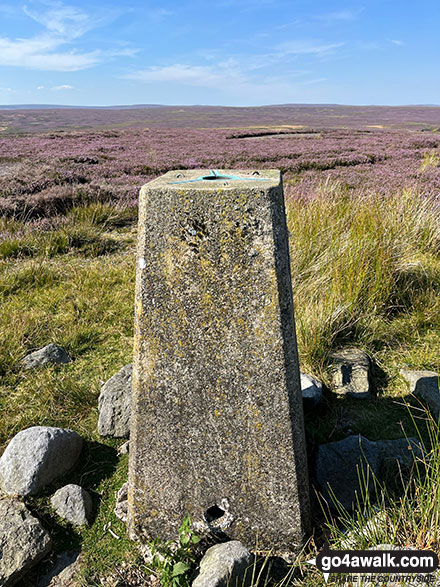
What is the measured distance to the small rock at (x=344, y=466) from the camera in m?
2.29

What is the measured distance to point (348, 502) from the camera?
2273mm

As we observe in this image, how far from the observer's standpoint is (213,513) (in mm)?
2041

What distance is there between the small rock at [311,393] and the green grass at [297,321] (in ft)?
0.25

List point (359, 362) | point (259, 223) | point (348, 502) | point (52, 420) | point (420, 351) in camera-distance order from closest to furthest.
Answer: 1. point (259, 223)
2. point (348, 502)
3. point (52, 420)
4. point (359, 362)
5. point (420, 351)

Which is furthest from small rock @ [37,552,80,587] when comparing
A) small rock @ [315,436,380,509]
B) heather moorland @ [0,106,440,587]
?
small rock @ [315,436,380,509]

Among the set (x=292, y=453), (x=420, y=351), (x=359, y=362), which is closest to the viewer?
(x=292, y=453)

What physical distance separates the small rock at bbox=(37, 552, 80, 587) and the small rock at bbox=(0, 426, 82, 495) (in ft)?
1.40

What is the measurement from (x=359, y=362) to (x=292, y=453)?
1720 millimetres

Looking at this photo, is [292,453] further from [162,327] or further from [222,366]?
[162,327]

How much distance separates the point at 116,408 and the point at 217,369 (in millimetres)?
Answer: 1263

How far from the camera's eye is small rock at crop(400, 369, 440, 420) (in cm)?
304

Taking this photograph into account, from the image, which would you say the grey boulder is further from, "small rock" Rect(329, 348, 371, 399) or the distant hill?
the distant hill

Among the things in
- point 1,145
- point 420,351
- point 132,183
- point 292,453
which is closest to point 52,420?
point 292,453

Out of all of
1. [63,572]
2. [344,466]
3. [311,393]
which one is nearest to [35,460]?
[63,572]
